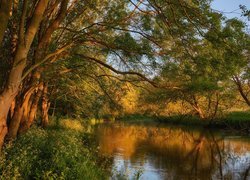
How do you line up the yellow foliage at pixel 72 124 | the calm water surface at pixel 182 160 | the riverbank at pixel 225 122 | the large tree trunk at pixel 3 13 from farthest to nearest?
the riverbank at pixel 225 122 < the yellow foliage at pixel 72 124 < the calm water surface at pixel 182 160 < the large tree trunk at pixel 3 13

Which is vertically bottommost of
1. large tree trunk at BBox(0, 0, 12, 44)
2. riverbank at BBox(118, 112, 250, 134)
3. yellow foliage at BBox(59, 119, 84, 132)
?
yellow foliage at BBox(59, 119, 84, 132)

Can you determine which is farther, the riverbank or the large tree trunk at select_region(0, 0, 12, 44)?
the riverbank

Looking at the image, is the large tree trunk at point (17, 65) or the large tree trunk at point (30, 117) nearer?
the large tree trunk at point (17, 65)

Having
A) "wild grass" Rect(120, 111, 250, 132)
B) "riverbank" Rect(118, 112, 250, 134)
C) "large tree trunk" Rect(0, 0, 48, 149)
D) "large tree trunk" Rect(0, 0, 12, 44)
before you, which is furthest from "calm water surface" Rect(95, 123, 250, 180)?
"wild grass" Rect(120, 111, 250, 132)

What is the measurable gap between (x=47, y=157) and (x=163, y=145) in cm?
1759

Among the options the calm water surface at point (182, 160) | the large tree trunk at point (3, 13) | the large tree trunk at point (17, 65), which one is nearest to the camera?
the large tree trunk at point (3, 13)

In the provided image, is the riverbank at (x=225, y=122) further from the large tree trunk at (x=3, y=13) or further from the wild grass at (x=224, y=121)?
the large tree trunk at (x=3, y=13)

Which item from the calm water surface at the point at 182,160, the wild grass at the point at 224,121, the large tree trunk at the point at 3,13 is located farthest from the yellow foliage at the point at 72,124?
the large tree trunk at the point at 3,13

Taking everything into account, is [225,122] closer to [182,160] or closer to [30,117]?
[182,160]

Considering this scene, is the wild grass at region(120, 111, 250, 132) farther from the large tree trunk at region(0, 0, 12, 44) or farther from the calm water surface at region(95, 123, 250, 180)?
the large tree trunk at region(0, 0, 12, 44)

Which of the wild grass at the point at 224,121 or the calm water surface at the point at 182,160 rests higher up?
the wild grass at the point at 224,121

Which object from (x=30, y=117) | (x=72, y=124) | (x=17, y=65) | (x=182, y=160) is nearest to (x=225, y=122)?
(x=72, y=124)

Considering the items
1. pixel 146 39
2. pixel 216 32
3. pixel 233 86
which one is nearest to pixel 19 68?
pixel 216 32

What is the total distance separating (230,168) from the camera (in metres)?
18.2
